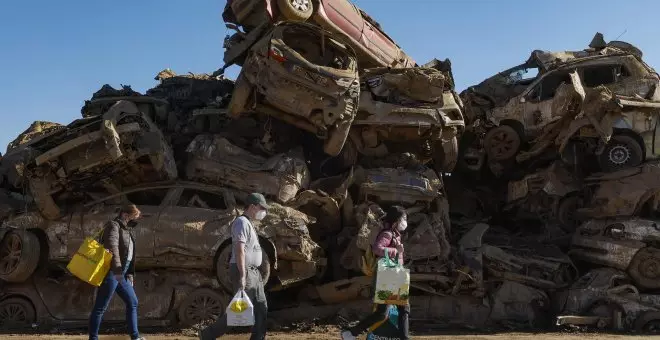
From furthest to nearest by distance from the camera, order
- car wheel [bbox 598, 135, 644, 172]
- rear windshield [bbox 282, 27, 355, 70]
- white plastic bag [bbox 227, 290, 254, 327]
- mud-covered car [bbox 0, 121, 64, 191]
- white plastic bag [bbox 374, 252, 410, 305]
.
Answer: car wheel [bbox 598, 135, 644, 172], rear windshield [bbox 282, 27, 355, 70], mud-covered car [bbox 0, 121, 64, 191], white plastic bag [bbox 374, 252, 410, 305], white plastic bag [bbox 227, 290, 254, 327]

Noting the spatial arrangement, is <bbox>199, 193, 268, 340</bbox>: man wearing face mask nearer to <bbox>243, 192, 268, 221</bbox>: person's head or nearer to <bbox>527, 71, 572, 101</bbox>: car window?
<bbox>243, 192, 268, 221</bbox>: person's head

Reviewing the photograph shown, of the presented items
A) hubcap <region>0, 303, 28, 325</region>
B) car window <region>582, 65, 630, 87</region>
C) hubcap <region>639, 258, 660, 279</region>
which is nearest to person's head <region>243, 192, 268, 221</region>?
hubcap <region>0, 303, 28, 325</region>

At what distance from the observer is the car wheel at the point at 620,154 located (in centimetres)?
1191

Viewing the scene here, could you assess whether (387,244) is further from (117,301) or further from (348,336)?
(117,301)

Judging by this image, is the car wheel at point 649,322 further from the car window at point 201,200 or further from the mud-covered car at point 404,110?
the car window at point 201,200

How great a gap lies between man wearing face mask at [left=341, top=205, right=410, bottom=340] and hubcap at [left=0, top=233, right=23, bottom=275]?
5.63 meters

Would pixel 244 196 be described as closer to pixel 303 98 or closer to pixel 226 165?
pixel 226 165

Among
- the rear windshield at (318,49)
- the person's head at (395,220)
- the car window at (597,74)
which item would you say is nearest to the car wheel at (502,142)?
the car window at (597,74)

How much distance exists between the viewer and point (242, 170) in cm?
1028

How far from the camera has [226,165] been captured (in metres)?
10.3

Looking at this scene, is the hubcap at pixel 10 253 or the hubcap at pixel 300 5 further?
the hubcap at pixel 300 5

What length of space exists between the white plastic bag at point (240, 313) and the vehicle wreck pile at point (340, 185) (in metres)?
3.62

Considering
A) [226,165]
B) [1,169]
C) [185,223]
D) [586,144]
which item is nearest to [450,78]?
[586,144]

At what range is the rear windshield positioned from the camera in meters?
Answer: 11.2
